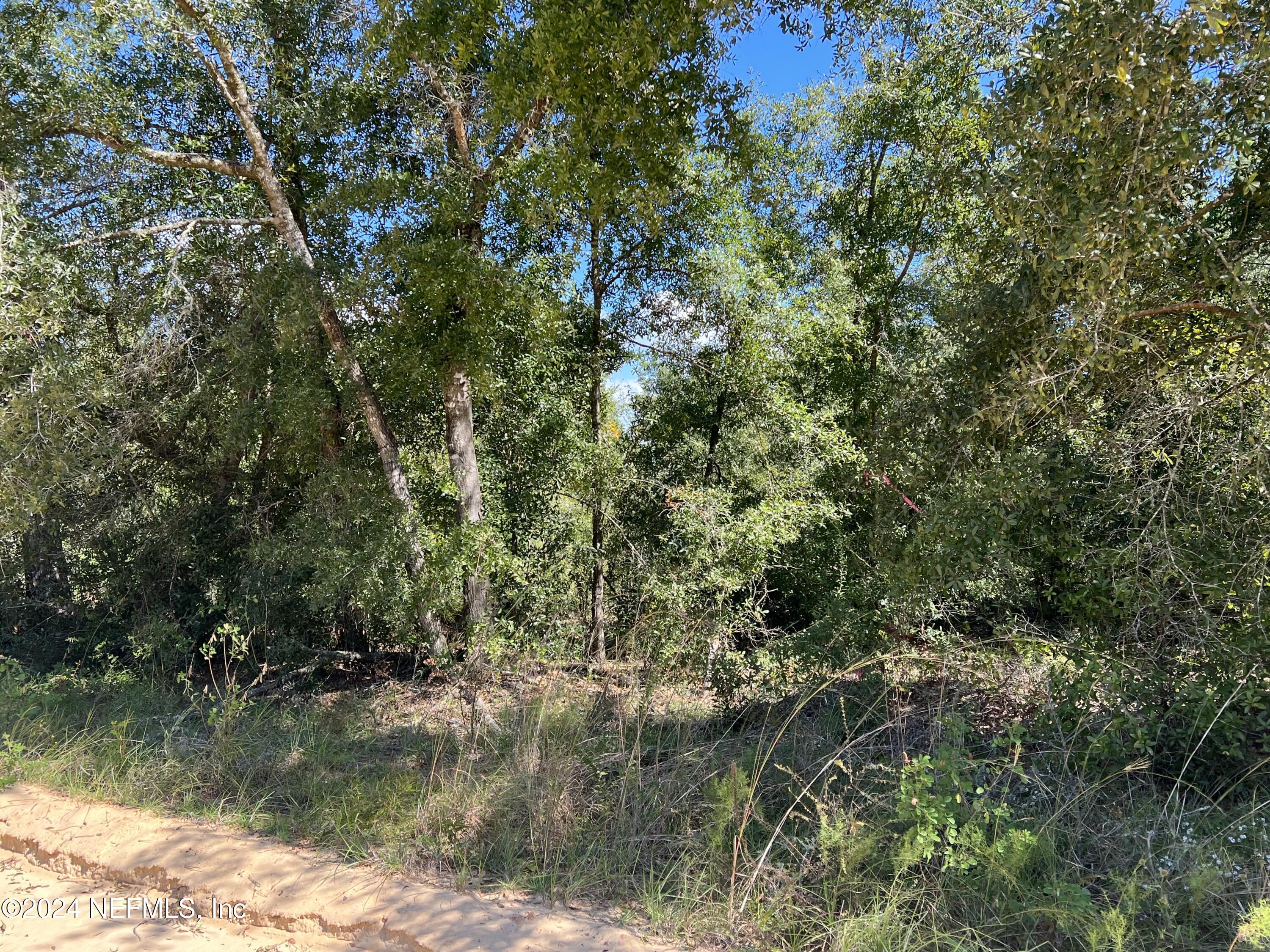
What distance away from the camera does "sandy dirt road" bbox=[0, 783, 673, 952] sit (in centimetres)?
332

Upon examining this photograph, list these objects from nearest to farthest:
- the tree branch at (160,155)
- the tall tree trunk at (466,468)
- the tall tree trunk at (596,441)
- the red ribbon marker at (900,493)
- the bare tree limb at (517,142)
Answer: the red ribbon marker at (900,493) < the tree branch at (160,155) < the bare tree limb at (517,142) < the tall tree trunk at (466,468) < the tall tree trunk at (596,441)

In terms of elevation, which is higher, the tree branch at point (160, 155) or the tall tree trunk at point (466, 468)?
the tree branch at point (160, 155)

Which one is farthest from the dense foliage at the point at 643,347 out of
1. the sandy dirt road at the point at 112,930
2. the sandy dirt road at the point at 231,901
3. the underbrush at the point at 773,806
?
the sandy dirt road at the point at 112,930

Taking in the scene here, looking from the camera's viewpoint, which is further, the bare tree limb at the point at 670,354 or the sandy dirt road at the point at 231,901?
the bare tree limb at the point at 670,354

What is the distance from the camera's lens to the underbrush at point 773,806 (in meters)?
3.23

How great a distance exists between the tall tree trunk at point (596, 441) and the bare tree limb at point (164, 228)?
163 inches

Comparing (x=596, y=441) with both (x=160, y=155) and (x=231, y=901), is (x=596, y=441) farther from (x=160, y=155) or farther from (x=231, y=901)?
(x=231, y=901)

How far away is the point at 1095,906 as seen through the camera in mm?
3143

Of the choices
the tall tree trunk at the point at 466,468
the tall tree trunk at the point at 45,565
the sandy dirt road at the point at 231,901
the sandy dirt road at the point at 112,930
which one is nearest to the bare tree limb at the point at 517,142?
the tall tree trunk at the point at 466,468

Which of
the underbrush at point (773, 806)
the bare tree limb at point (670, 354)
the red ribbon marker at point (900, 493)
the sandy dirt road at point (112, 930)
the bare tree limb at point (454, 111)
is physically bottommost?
the sandy dirt road at point (112, 930)

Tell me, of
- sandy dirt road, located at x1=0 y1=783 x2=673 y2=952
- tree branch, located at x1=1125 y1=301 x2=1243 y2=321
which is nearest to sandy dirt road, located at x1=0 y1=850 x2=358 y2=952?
sandy dirt road, located at x1=0 y1=783 x2=673 y2=952

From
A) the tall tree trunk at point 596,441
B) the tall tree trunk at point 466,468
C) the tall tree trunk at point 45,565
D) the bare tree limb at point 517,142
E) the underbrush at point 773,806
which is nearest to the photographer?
the underbrush at point 773,806

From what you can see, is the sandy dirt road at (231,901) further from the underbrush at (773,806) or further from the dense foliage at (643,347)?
the dense foliage at (643,347)

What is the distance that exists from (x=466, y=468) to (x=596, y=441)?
2234mm
